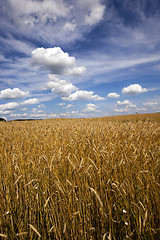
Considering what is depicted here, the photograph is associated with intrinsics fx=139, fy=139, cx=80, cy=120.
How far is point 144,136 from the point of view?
416 cm

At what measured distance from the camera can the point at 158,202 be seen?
5.93 feet

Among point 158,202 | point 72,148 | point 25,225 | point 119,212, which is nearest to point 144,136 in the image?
point 72,148

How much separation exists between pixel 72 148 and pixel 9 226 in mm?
1740

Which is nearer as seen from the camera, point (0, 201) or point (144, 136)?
point (0, 201)

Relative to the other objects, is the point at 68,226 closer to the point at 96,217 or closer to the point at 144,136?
the point at 96,217

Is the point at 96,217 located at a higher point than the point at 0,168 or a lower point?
lower

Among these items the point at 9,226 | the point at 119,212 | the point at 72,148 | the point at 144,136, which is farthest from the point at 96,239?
the point at 144,136

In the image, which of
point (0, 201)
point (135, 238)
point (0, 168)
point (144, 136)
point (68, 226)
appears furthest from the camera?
point (144, 136)

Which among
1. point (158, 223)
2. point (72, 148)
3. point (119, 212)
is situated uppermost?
point (72, 148)

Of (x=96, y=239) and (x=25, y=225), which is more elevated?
(x=25, y=225)

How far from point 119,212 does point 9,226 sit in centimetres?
144

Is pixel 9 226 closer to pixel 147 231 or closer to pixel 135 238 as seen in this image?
pixel 135 238

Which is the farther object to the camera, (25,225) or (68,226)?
(25,225)

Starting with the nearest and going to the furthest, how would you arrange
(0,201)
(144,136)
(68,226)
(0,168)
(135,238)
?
(68,226) < (135,238) < (0,201) < (0,168) < (144,136)
